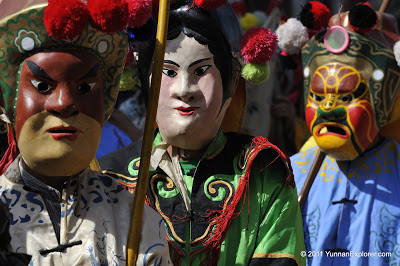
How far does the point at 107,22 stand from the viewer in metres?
2.77

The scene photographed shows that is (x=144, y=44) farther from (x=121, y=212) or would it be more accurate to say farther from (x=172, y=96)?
(x=121, y=212)

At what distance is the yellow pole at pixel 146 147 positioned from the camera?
281 cm

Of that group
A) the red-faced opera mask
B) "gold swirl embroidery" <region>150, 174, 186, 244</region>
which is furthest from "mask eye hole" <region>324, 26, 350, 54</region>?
"gold swirl embroidery" <region>150, 174, 186, 244</region>

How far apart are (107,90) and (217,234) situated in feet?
2.99

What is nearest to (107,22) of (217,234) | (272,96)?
(217,234)

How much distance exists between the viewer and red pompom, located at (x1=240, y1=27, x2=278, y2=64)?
3.77 m

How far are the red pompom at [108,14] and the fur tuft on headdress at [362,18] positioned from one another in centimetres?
216

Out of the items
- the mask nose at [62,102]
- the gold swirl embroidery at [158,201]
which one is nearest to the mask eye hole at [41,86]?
the mask nose at [62,102]

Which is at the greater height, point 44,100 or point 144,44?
point 144,44

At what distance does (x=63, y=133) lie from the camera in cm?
274

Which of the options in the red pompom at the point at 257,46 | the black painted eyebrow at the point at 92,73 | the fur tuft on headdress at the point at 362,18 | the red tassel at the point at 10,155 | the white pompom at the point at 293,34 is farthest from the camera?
the white pompom at the point at 293,34

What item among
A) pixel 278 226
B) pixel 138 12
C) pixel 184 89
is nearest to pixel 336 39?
pixel 184 89

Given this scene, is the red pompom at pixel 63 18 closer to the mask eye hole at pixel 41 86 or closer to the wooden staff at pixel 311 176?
the mask eye hole at pixel 41 86

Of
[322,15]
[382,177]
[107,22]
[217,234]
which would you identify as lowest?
[217,234]
